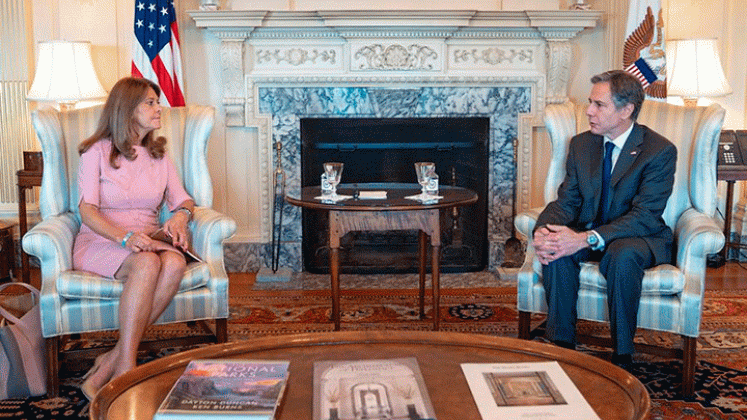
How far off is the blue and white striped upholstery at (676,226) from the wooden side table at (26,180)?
8.32 ft

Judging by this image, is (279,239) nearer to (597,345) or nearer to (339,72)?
(339,72)


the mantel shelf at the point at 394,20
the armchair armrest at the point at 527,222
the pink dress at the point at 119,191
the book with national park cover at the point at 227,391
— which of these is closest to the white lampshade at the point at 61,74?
the mantel shelf at the point at 394,20

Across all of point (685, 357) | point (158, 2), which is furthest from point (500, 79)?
point (685, 357)

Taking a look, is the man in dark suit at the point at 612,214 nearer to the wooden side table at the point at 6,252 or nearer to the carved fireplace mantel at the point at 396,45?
the carved fireplace mantel at the point at 396,45

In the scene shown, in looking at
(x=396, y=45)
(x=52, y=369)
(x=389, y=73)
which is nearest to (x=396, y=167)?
(x=389, y=73)

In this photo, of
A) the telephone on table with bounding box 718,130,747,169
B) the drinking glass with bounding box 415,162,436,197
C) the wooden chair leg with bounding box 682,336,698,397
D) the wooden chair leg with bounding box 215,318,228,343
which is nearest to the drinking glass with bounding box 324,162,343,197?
the drinking glass with bounding box 415,162,436,197

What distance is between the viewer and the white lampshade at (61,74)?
14.2 feet

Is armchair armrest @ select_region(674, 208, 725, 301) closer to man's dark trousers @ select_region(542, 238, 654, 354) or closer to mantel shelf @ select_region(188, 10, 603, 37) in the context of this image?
man's dark trousers @ select_region(542, 238, 654, 354)

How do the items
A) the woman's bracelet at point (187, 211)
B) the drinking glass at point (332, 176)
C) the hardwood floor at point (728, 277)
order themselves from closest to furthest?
the woman's bracelet at point (187, 211) < the drinking glass at point (332, 176) < the hardwood floor at point (728, 277)

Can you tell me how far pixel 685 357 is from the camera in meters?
2.89

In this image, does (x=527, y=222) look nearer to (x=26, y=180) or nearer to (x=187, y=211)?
(x=187, y=211)

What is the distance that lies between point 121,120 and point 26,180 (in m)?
1.52

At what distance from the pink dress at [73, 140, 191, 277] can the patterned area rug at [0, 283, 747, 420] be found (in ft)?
1.62

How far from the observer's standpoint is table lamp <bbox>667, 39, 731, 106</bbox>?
4.50m
